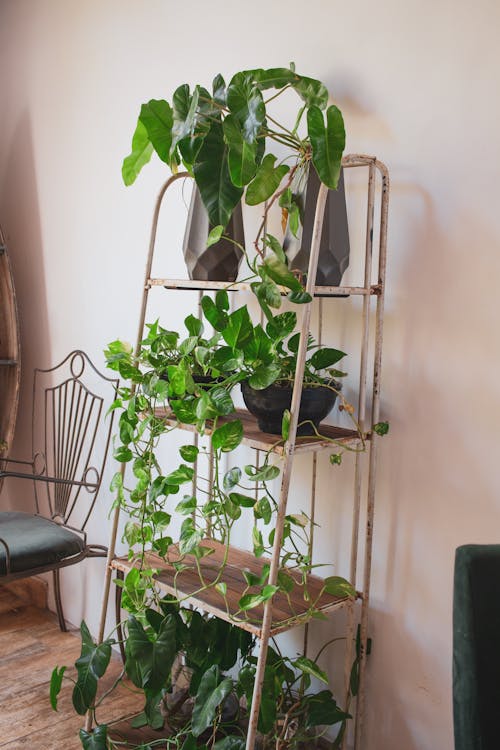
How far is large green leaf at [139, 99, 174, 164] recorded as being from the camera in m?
1.73

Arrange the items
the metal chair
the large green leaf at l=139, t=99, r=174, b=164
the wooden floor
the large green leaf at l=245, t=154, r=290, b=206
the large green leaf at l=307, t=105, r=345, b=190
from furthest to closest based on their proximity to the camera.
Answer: the metal chair < the wooden floor < the large green leaf at l=139, t=99, r=174, b=164 < the large green leaf at l=245, t=154, r=290, b=206 < the large green leaf at l=307, t=105, r=345, b=190

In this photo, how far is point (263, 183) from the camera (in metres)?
1.64

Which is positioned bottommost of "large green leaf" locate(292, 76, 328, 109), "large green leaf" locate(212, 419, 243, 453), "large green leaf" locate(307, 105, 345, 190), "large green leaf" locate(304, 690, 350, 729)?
"large green leaf" locate(304, 690, 350, 729)

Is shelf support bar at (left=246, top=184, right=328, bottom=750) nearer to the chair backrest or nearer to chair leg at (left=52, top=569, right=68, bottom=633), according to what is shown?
the chair backrest

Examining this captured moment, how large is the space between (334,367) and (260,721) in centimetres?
86

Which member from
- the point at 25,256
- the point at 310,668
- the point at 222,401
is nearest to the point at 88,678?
the point at 310,668

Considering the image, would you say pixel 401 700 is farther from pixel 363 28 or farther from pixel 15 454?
pixel 15 454

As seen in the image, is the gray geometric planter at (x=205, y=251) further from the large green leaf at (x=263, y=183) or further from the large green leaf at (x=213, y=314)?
the large green leaf at (x=263, y=183)

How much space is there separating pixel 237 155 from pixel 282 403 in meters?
0.53

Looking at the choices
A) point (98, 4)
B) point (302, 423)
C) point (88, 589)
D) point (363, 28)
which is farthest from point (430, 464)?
point (98, 4)

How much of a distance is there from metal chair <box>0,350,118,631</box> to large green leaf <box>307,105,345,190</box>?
1281 millimetres

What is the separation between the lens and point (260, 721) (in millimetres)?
1729

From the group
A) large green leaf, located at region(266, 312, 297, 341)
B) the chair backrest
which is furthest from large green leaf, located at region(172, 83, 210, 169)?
the chair backrest

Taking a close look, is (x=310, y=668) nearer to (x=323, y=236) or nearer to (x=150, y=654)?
(x=150, y=654)
